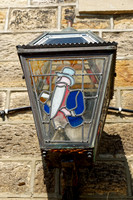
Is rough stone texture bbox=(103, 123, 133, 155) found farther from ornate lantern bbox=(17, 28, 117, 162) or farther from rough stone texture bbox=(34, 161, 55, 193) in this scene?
ornate lantern bbox=(17, 28, 117, 162)

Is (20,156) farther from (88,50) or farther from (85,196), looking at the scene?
(88,50)

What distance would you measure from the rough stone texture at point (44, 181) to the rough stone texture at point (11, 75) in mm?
792

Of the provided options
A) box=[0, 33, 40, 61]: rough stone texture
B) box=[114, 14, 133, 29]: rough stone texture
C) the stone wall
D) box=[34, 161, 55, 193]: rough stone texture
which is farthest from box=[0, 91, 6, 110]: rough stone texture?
box=[114, 14, 133, 29]: rough stone texture

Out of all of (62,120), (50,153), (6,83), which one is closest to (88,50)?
(62,120)

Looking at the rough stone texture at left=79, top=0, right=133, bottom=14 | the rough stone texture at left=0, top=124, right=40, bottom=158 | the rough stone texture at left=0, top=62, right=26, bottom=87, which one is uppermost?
the rough stone texture at left=79, top=0, right=133, bottom=14

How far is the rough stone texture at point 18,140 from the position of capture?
11.0 ft

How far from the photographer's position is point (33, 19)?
13.5ft

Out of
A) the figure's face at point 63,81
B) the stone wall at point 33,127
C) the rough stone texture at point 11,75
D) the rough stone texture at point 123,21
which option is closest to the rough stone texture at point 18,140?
the stone wall at point 33,127

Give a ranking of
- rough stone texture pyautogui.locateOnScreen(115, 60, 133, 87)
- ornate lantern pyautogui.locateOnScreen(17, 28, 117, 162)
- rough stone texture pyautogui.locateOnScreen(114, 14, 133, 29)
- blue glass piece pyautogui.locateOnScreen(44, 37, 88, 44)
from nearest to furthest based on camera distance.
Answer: ornate lantern pyautogui.locateOnScreen(17, 28, 117, 162), blue glass piece pyautogui.locateOnScreen(44, 37, 88, 44), rough stone texture pyautogui.locateOnScreen(115, 60, 133, 87), rough stone texture pyautogui.locateOnScreen(114, 14, 133, 29)

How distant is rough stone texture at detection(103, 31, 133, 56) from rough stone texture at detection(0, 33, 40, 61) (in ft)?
2.02

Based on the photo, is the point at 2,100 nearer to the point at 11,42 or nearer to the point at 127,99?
the point at 11,42

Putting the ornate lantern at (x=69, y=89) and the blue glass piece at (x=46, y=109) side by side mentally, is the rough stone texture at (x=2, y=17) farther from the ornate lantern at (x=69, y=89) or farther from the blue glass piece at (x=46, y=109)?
the blue glass piece at (x=46, y=109)

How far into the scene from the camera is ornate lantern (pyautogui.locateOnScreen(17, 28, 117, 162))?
260 cm

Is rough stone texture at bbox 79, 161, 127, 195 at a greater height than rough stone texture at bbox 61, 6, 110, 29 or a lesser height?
lesser
